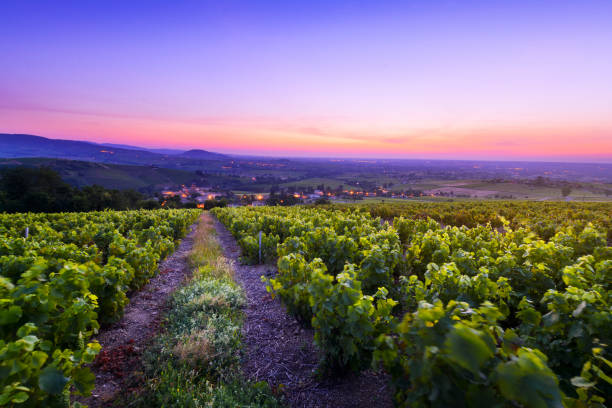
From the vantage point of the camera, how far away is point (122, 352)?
452 cm

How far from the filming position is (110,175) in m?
128

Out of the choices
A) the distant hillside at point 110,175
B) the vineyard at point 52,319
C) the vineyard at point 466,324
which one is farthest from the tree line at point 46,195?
the distant hillside at point 110,175

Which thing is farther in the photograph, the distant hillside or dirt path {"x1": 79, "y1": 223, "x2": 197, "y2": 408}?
the distant hillside

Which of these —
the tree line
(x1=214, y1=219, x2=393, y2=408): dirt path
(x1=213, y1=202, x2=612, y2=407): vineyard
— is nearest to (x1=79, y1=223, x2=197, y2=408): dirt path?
(x1=214, y1=219, x2=393, y2=408): dirt path

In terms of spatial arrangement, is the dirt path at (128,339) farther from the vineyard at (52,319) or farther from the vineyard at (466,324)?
the vineyard at (466,324)

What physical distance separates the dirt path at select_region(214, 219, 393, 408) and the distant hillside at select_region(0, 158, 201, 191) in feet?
416

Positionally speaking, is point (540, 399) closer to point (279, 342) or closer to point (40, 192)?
point (279, 342)

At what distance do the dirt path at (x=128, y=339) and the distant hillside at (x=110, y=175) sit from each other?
123167 millimetres

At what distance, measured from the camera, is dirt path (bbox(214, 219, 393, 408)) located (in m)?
3.61

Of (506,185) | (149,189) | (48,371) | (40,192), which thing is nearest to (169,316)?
(48,371)

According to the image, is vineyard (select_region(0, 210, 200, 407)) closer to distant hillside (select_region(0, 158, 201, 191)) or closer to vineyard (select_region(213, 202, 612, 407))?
vineyard (select_region(213, 202, 612, 407))

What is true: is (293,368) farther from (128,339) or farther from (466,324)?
(128,339)

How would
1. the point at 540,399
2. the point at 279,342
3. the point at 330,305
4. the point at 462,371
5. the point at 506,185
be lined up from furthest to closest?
the point at 506,185 → the point at 279,342 → the point at 330,305 → the point at 462,371 → the point at 540,399

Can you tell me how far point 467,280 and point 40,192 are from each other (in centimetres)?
6017
